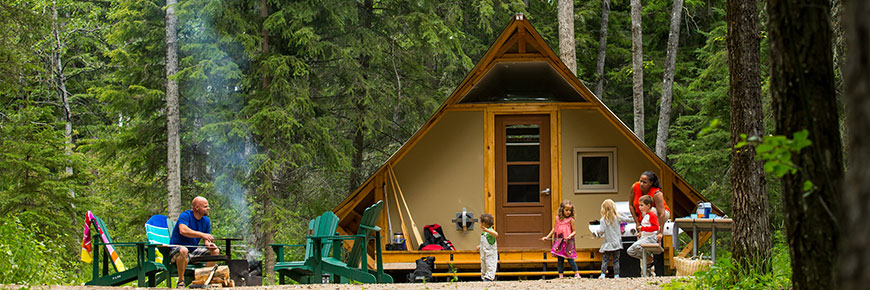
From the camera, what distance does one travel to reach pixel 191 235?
7.62 metres

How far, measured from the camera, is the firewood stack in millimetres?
7395

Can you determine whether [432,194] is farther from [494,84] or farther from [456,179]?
[494,84]

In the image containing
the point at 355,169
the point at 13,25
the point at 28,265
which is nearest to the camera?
the point at 28,265

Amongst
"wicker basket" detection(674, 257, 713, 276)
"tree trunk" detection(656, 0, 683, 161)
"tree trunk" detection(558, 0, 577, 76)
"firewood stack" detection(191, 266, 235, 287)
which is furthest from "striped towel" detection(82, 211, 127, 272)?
"tree trunk" detection(656, 0, 683, 161)

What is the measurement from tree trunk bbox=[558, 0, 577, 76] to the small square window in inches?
175

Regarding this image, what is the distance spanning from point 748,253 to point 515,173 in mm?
5062

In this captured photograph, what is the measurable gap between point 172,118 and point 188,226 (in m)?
7.48

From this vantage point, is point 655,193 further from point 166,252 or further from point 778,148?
point 778,148

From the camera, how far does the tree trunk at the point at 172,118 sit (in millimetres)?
14742

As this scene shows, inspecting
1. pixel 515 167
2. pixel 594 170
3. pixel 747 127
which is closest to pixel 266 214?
pixel 515 167

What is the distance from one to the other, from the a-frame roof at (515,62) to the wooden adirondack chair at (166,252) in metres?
2.09

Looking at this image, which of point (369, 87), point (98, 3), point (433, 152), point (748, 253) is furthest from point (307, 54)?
point (748, 253)

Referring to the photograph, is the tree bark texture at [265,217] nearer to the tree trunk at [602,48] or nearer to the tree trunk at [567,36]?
the tree trunk at [567,36]

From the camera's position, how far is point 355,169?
16.8 metres
